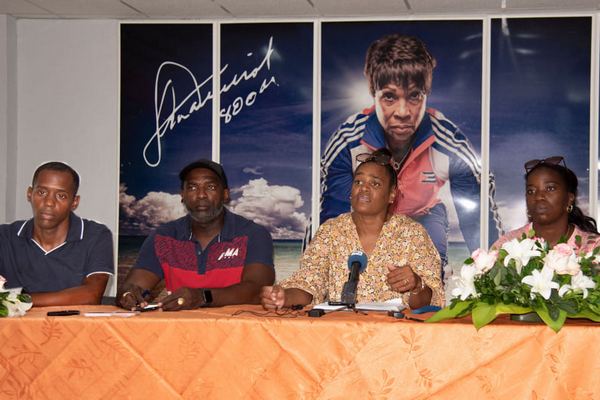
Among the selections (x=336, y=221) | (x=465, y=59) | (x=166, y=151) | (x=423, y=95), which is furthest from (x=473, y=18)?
(x=336, y=221)

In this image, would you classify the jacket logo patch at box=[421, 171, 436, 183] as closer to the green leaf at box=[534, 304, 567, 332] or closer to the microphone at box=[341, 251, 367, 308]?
the microphone at box=[341, 251, 367, 308]

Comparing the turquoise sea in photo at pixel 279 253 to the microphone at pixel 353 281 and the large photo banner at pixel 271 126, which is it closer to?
the large photo banner at pixel 271 126

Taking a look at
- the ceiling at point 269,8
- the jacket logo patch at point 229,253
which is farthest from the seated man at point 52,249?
the ceiling at point 269,8

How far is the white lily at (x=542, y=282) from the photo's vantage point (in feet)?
8.48

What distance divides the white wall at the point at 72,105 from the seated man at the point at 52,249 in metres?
3.23

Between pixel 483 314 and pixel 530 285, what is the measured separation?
191 mm

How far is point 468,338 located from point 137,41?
531 centimetres

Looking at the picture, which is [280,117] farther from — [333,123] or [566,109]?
[566,109]

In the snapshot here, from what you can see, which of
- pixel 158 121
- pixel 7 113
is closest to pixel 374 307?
pixel 158 121

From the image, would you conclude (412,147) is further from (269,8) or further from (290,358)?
(290,358)

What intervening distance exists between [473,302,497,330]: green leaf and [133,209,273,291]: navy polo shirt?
1.65 meters

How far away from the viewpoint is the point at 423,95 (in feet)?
22.9

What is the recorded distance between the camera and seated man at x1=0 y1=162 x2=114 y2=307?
382 centimetres

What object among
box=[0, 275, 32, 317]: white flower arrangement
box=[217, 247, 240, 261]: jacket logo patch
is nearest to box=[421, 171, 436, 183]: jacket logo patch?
box=[217, 247, 240, 261]: jacket logo patch
